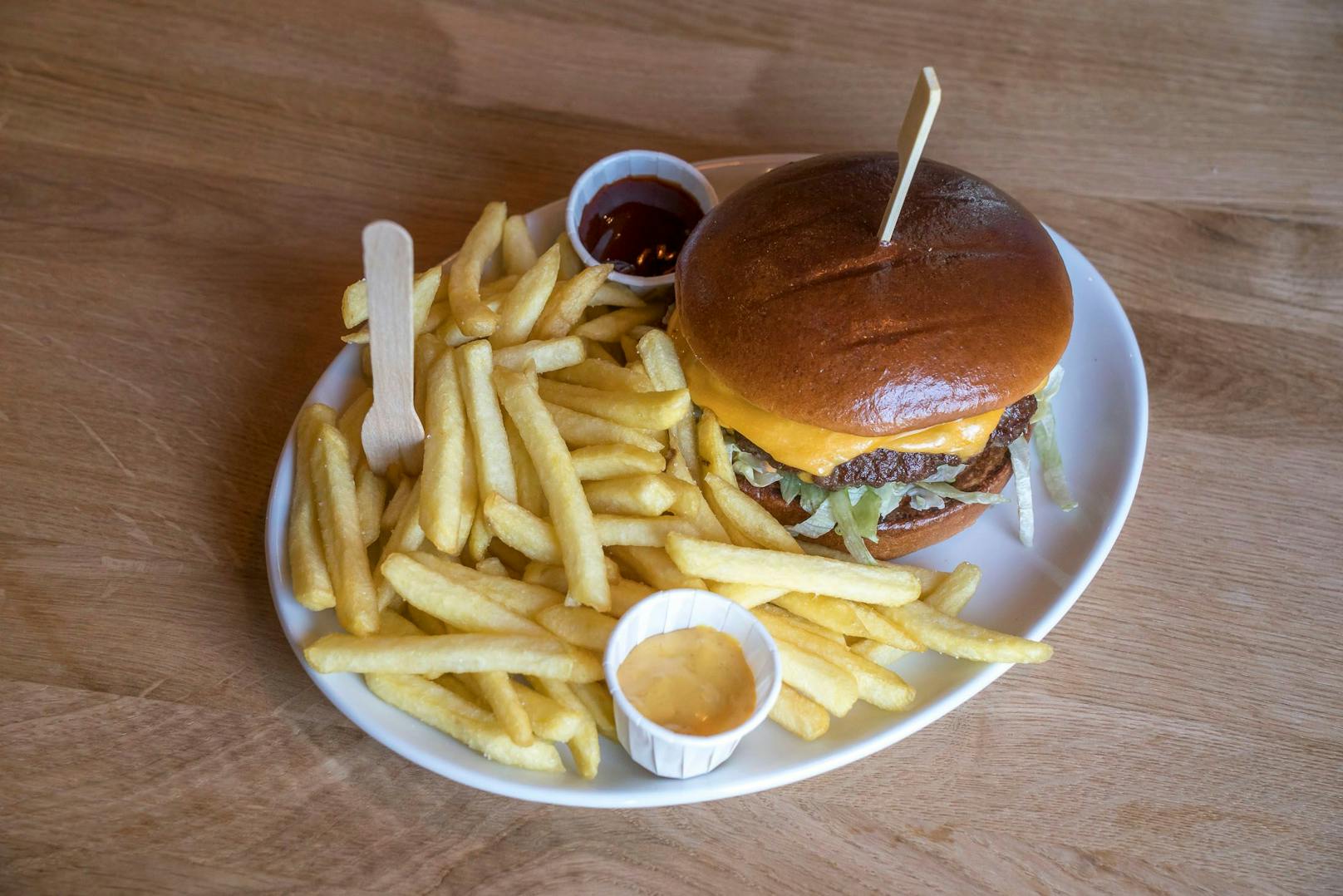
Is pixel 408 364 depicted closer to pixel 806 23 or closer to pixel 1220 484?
pixel 1220 484

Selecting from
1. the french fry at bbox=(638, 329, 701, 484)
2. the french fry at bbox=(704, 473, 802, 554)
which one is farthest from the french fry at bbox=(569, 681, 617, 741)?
the french fry at bbox=(638, 329, 701, 484)

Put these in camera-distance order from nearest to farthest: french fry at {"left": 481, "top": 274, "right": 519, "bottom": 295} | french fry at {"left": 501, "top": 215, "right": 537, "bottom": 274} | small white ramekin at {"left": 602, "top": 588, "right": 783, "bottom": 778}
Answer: small white ramekin at {"left": 602, "top": 588, "right": 783, "bottom": 778}, french fry at {"left": 481, "top": 274, "right": 519, "bottom": 295}, french fry at {"left": 501, "top": 215, "right": 537, "bottom": 274}

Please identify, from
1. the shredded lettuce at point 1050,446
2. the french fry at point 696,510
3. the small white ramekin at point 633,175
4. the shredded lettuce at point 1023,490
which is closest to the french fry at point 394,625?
the french fry at point 696,510

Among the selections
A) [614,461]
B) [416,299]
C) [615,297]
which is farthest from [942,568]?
[416,299]

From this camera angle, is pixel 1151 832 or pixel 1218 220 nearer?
pixel 1151 832

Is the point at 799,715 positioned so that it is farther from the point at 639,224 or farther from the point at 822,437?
the point at 639,224

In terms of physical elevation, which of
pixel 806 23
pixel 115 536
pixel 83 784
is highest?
pixel 806 23

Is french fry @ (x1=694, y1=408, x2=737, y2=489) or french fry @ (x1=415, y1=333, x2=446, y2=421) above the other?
french fry @ (x1=415, y1=333, x2=446, y2=421)

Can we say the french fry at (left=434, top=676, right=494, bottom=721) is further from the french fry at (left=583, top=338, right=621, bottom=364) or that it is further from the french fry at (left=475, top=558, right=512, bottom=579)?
the french fry at (left=583, top=338, right=621, bottom=364)

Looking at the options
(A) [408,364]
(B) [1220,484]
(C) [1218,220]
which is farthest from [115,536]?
(C) [1218,220]
